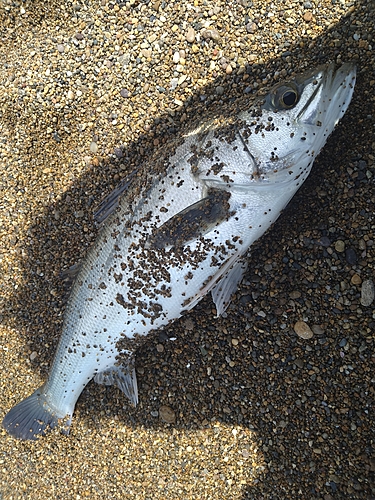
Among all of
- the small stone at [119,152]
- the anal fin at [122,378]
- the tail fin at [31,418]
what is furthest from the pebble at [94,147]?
the tail fin at [31,418]

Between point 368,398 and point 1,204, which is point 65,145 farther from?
point 368,398

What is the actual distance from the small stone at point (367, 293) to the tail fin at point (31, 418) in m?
2.41

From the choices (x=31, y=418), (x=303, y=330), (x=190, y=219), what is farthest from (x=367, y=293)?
(x=31, y=418)

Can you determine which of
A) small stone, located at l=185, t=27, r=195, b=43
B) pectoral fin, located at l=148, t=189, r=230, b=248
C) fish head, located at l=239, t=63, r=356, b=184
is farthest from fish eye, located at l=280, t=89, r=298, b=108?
small stone, located at l=185, t=27, r=195, b=43

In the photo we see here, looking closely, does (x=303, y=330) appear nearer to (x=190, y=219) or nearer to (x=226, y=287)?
(x=226, y=287)

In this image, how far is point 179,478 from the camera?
278cm

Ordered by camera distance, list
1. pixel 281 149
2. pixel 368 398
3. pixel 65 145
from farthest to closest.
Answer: pixel 65 145 → pixel 368 398 → pixel 281 149

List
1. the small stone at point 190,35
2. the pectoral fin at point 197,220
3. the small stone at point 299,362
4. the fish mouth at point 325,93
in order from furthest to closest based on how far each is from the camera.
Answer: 1. the small stone at point 190,35
2. the small stone at point 299,362
3. the pectoral fin at point 197,220
4. the fish mouth at point 325,93

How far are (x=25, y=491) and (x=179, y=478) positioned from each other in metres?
1.34

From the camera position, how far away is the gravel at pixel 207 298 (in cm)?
235

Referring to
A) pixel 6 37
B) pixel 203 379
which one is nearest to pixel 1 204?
pixel 6 37

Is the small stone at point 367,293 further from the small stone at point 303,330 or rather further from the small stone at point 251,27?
the small stone at point 251,27

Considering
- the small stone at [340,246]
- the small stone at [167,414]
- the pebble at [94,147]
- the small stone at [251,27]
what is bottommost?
the small stone at [167,414]

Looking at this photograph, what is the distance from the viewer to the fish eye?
2094 millimetres
